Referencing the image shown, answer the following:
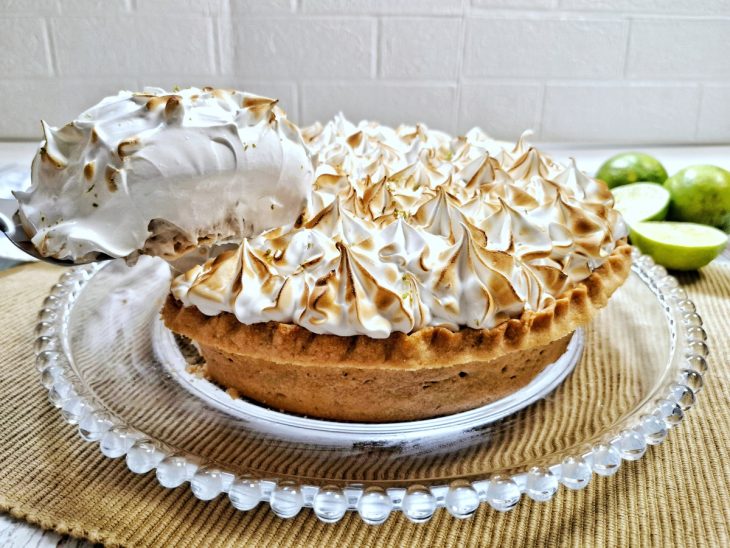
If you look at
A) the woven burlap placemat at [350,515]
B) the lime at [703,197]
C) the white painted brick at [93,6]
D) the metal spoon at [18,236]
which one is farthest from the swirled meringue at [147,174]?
the white painted brick at [93,6]

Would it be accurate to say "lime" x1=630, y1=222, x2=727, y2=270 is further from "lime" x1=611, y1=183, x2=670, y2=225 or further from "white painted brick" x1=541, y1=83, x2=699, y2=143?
"white painted brick" x1=541, y1=83, x2=699, y2=143

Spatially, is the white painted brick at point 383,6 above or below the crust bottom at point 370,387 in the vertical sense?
above

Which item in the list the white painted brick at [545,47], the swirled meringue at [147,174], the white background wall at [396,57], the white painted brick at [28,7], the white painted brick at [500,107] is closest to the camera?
the swirled meringue at [147,174]

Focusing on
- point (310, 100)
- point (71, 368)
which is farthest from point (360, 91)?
point (71, 368)

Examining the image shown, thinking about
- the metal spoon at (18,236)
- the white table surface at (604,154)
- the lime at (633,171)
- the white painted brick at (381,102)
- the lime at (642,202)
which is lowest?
the white table surface at (604,154)

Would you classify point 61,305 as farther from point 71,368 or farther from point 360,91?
point 360,91

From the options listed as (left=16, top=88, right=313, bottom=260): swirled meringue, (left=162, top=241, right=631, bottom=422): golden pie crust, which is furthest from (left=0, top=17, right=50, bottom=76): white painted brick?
(left=162, top=241, right=631, bottom=422): golden pie crust

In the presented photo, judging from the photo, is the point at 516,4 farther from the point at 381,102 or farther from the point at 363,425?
the point at 363,425

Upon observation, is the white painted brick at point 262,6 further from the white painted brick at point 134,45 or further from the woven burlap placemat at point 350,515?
the woven burlap placemat at point 350,515
